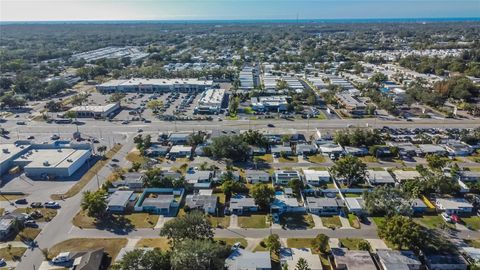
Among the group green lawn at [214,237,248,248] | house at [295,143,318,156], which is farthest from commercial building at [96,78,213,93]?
green lawn at [214,237,248,248]

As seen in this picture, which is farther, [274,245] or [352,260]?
[274,245]

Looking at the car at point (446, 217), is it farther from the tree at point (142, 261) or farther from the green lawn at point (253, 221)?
the tree at point (142, 261)

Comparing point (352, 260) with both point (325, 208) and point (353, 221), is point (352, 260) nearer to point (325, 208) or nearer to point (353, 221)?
point (353, 221)

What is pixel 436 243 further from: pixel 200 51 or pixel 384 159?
pixel 200 51

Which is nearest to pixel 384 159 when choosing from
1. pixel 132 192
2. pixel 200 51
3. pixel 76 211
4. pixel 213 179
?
pixel 213 179

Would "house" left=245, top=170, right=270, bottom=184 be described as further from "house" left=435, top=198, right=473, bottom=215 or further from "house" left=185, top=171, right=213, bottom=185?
"house" left=435, top=198, right=473, bottom=215

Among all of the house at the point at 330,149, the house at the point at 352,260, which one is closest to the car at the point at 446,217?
the house at the point at 352,260

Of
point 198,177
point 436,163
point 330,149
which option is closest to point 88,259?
point 198,177
